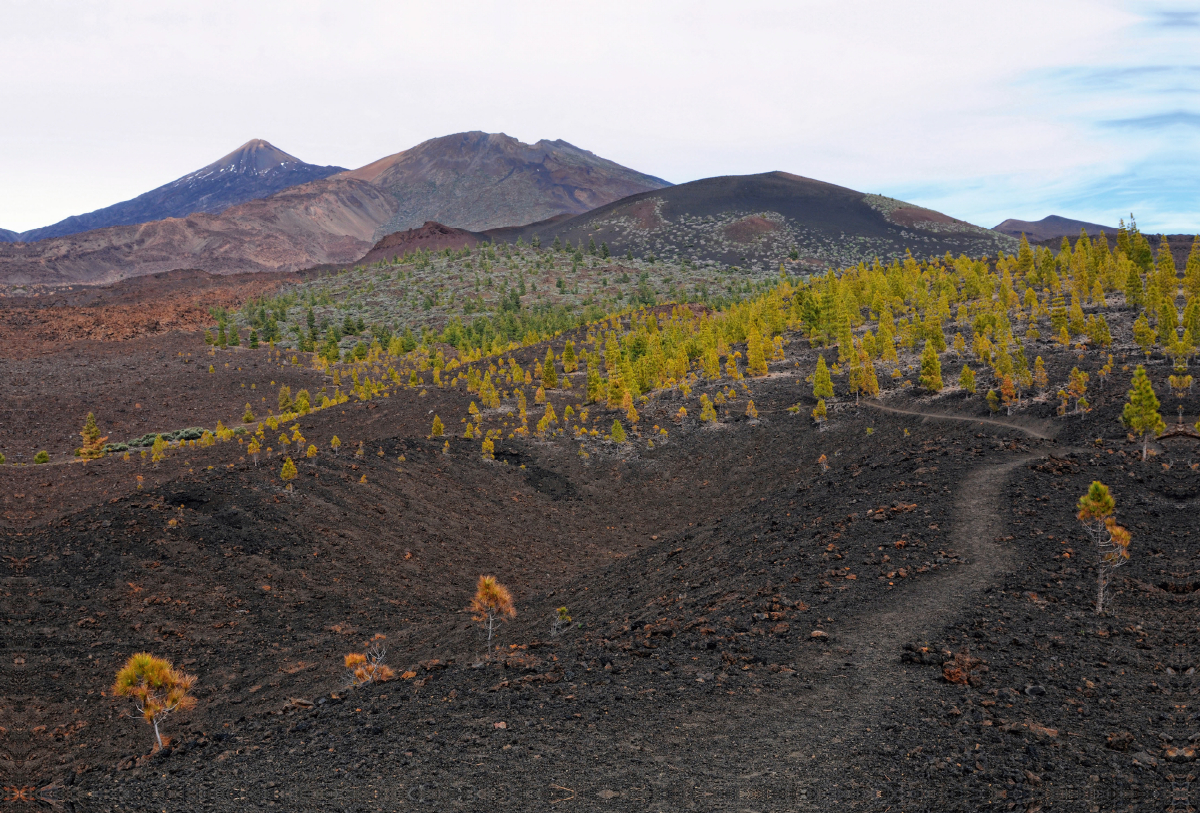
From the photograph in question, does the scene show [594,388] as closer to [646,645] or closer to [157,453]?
[157,453]

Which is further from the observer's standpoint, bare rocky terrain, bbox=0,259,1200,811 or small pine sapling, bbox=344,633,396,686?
small pine sapling, bbox=344,633,396,686

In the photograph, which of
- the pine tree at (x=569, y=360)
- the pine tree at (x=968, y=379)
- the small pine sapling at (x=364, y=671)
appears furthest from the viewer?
the pine tree at (x=569, y=360)

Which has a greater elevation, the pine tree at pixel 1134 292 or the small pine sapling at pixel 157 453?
the pine tree at pixel 1134 292

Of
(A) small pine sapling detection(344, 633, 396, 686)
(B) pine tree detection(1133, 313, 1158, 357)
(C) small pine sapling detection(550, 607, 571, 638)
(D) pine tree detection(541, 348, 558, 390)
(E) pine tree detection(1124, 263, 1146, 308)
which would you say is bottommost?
(C) small pine sapling detection(550, 607, 571, 638)

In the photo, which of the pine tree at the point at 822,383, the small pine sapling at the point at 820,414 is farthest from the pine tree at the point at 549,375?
the small pine sapling at the point at 820,414

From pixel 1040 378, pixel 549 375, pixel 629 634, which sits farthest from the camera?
pixel 549 375

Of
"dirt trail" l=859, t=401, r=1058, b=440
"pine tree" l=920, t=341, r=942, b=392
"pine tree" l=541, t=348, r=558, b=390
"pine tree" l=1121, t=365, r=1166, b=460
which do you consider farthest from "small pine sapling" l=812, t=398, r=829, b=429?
"pine tree" l=541, t=348, r=558, b=390

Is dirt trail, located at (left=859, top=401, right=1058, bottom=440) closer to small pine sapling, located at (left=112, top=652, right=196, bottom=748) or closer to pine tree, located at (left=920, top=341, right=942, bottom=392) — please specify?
pine tree, located at (left=920, top=341, right=942, bottom=392)

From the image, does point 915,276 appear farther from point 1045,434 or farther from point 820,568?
point 820,568

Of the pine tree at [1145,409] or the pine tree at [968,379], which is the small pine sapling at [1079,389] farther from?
the pine tree at [1145,409]

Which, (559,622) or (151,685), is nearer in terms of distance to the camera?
(151,685)

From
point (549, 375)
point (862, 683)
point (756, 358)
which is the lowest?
point (862, 683)

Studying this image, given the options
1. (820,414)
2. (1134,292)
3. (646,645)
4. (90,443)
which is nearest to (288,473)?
(646,645)

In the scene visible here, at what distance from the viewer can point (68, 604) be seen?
19.6 metres
